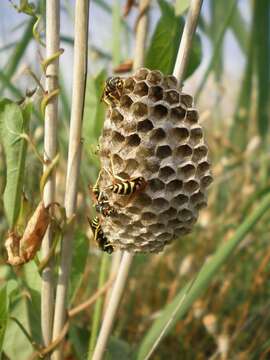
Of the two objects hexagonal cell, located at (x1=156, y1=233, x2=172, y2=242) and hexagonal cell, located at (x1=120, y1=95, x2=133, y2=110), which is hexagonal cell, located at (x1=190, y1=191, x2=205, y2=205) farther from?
hexagonal cell, located at (x1=120, y1=95, x2=133, y2=110)

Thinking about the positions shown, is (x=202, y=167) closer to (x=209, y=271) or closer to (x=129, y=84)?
(x=129, y=84)

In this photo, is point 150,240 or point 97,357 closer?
point 150,240

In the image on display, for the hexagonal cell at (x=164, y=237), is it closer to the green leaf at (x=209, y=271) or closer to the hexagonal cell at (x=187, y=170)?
the hexagonal cell at (x=187, y=170)

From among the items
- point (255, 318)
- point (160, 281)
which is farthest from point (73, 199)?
point (160, 281)

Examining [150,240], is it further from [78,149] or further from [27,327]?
[27,327]

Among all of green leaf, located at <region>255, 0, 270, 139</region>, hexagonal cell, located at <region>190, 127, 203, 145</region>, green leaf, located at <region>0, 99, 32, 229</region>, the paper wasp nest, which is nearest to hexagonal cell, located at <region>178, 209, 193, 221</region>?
the paper wasp nest

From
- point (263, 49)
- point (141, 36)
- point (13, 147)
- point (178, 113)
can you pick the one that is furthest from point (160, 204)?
point (263, 49)

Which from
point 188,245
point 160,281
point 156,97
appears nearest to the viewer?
point 156,97

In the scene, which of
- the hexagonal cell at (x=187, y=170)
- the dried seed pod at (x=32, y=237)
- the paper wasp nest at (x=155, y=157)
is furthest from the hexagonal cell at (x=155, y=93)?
the dried seed pod at (x=32, y=237)
